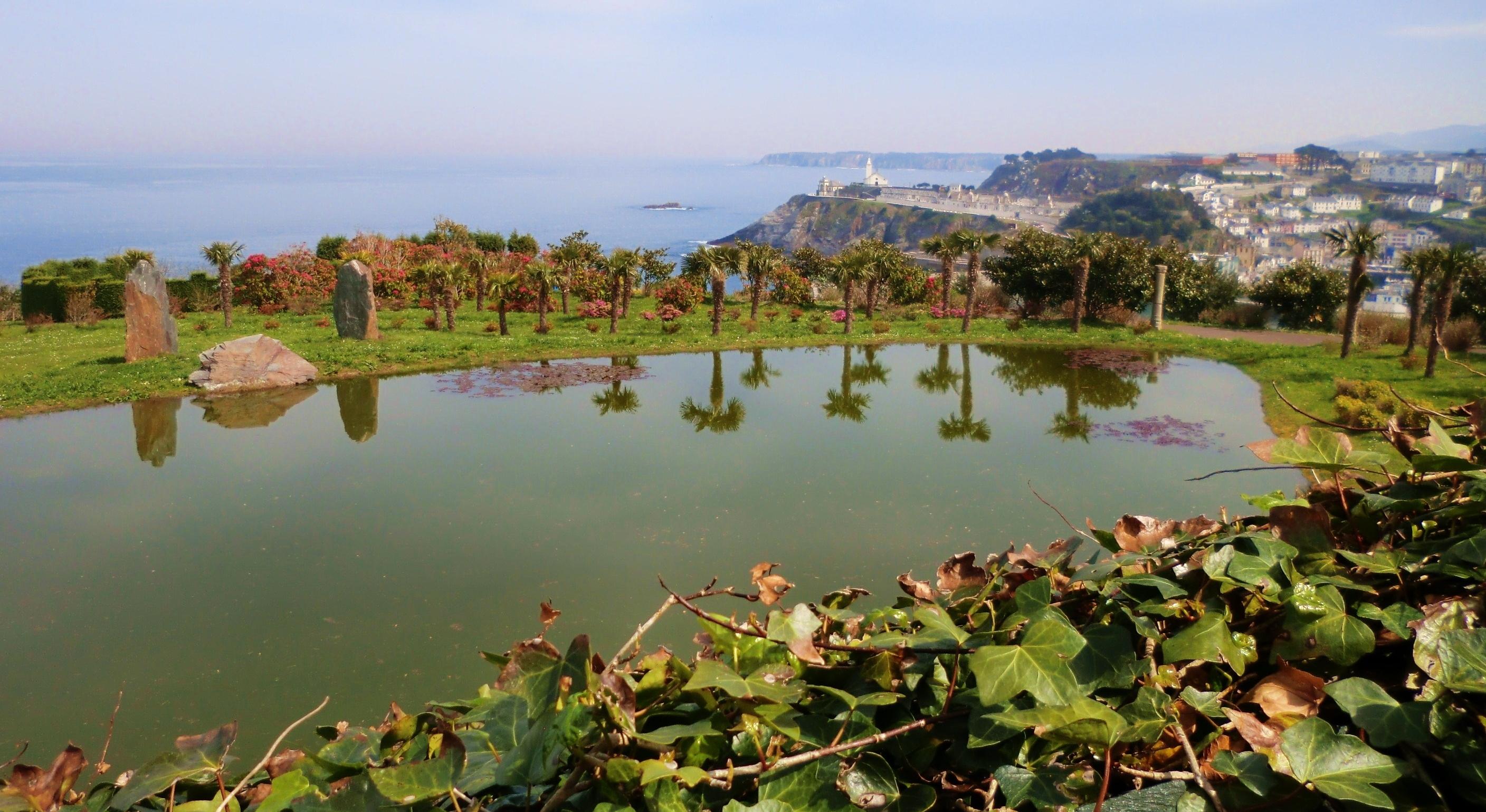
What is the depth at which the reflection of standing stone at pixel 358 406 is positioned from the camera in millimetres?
11672

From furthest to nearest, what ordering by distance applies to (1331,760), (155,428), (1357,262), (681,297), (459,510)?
1. (681,297)
2. (1357,262)
3. (155,428)
4. (459,510)
5. (1331,760)

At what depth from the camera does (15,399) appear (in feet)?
40.8

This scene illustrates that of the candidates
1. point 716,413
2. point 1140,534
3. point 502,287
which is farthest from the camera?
point 502,287

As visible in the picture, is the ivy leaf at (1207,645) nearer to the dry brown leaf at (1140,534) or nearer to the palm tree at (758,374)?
the dry brown leaf at (1140,534)

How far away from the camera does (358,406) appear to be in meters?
13.0

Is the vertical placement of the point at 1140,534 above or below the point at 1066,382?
above

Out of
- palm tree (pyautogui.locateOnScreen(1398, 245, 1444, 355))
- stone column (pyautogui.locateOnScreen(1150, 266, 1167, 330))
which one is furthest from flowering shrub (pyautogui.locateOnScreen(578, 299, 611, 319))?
palm tree (pyautogui.locateOnScreen(1398, 245, 1444, 355))

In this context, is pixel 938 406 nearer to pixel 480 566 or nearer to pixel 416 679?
pixel 480 566

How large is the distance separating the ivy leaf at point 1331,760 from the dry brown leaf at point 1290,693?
100mm

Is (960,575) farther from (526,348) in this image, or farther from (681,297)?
(681,297)

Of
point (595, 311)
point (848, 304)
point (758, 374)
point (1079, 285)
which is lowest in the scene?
point (758, 374)

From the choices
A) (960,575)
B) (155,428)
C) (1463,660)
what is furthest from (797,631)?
(155,428)

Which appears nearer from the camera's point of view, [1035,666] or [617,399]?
[1035,666]

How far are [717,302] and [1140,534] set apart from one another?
1746 centimetres
